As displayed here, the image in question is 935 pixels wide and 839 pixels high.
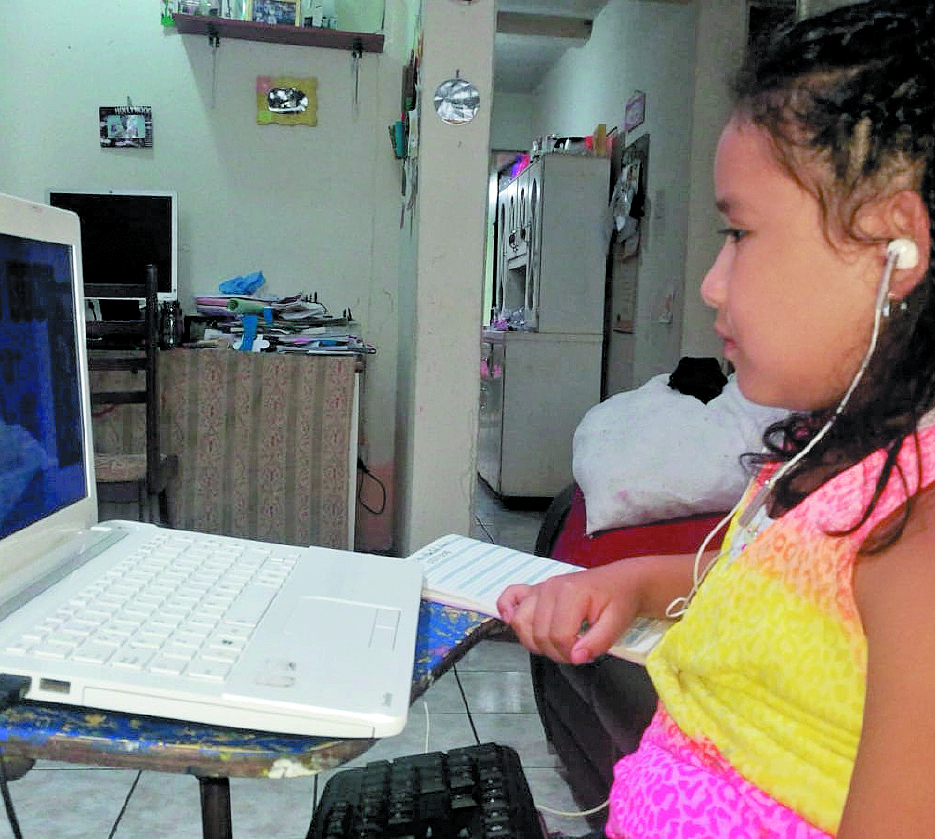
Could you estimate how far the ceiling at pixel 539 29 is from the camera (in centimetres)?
452

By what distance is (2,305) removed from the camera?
1.90 ft

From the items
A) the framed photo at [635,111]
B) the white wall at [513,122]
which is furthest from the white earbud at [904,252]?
the white wall at [513,122]

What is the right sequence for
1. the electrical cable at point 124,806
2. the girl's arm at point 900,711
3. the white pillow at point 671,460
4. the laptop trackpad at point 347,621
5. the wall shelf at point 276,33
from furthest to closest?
the wall shelf at point 276,33, the white pillow at point 671,460, the electrical cable at point 124,806, the laptop trackpad at point 347,621, the girl's arm at point 900,711

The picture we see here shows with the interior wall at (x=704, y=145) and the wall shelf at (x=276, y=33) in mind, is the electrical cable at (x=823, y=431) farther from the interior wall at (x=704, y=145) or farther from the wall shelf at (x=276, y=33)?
the wall shelf at (x=276, y=33)

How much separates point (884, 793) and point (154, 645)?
1.23 ft

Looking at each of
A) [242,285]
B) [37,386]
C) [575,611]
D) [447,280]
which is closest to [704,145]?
[447,280]

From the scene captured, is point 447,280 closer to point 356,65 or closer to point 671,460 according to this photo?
point 671,460

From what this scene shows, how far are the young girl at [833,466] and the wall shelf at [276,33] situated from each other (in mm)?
2902

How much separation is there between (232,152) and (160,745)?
10.5 feet

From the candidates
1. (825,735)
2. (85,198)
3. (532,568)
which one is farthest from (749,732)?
(85,198)

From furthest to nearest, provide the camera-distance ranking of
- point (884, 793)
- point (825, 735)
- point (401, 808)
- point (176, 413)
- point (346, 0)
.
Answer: point (346, 0) → point (176, 413) → point (401, 808) → point (825, 735) → point (884, 793)

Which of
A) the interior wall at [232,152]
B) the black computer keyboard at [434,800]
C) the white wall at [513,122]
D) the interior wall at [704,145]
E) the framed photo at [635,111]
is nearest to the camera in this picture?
the black computer keyboard at [434,800]

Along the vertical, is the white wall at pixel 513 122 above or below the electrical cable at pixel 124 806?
above

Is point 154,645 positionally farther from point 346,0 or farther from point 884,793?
point 346,0
